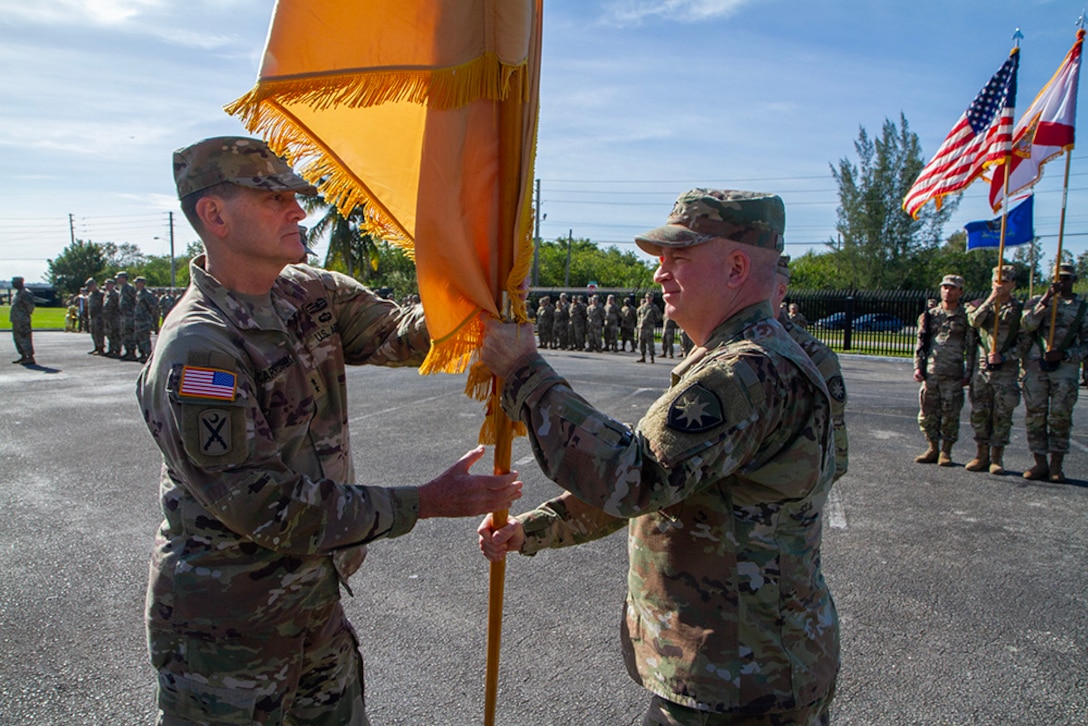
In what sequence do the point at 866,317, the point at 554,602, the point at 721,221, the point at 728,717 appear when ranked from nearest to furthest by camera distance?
the point at 728,717 < the point at 721,221 < the point at 554,602 < the point at 866,317

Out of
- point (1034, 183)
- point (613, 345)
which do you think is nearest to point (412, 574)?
point (1034, 183)

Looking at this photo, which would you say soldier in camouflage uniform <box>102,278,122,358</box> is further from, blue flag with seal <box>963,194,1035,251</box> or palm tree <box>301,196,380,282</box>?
blue flag with seal <box>963,194,1035,251</box>

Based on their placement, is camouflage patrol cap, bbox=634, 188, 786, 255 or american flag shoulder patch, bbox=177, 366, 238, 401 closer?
american flag shoulder patch, bbox=177, 366, 238, 401

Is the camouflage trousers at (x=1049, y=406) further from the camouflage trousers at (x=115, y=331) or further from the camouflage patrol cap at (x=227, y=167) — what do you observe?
the camouflage trousers at (x=115, y=331)

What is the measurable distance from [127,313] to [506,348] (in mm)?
20715

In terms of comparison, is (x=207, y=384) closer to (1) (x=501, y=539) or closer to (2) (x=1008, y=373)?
(1) (x=501, y=539)

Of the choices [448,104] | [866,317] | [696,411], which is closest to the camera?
[696,411]

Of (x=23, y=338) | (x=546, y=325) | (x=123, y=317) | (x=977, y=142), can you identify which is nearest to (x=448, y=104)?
(x=977, y=142)

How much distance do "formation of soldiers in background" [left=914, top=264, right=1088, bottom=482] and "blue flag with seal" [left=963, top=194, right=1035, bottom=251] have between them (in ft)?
5.07

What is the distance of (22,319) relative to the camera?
17.4 m

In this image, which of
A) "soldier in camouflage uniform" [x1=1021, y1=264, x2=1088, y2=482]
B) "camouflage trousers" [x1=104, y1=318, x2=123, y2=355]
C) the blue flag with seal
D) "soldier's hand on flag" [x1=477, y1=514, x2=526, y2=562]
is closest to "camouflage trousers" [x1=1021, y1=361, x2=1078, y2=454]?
"soldier in camouflage uniform" [x1=1021, y1=264, x2=1088, y2=482]

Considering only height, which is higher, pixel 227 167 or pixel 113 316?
pixel 227 167

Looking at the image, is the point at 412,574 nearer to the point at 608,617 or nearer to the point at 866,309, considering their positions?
the point at 608,617

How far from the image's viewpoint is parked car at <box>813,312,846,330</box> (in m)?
29.4
